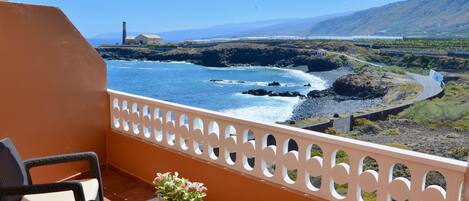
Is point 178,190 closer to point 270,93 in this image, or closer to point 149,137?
point 149,137

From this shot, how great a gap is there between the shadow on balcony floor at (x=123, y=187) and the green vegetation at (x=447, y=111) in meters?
5.55

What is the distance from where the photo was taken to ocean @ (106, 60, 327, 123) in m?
10.0

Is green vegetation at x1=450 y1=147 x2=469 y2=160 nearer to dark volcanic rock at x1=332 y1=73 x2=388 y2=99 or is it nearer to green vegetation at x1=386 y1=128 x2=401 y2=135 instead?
green vegetation at x1=386 y1=128 x2=401 y2=135

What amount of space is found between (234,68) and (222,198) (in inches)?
269

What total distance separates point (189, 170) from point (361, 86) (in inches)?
333

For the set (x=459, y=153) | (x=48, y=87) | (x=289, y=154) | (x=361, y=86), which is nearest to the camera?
(x=289, y=154)

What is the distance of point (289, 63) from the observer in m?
9.68

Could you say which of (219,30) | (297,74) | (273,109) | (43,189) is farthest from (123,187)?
(297,74)

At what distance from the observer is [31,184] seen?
7.82 feet

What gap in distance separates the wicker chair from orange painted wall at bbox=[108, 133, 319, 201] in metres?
1.05

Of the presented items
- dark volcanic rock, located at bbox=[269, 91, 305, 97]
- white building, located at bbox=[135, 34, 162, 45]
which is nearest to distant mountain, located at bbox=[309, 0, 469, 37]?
dark volcanic rock, located at bbox=[269, 91, 305, 97]

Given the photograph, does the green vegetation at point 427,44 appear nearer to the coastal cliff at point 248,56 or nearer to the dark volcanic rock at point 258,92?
the coastal cliff at point 248,56

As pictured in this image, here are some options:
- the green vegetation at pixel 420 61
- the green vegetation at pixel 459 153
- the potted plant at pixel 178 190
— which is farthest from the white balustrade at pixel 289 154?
the green vegetation at pixel 420 61

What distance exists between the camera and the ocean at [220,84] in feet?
32.9
